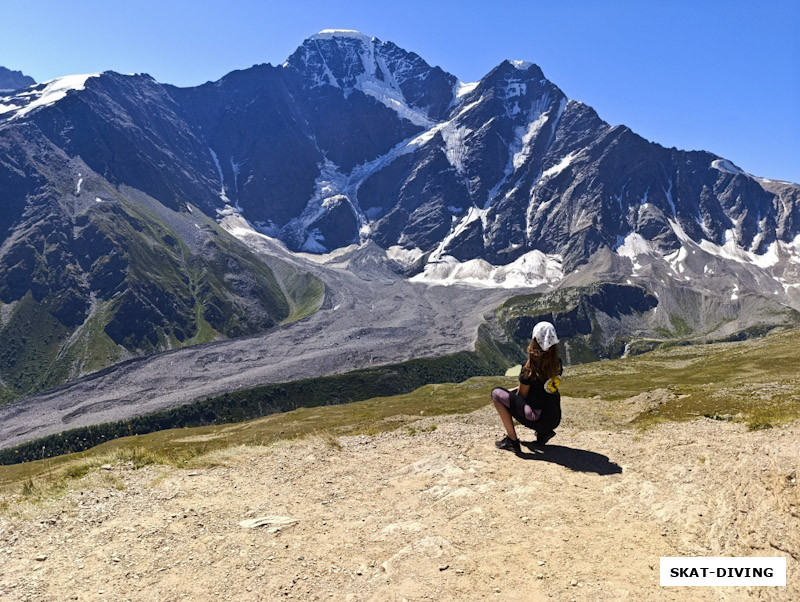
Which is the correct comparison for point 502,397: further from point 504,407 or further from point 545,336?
point 545,336

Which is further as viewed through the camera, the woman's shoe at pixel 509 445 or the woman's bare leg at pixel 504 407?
the woman's shoe at pixel 509 445

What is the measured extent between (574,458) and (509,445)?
224cm

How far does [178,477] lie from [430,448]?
373 inches

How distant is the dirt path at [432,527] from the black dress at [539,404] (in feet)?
4.23

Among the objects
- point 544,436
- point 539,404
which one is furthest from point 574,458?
point 539,404

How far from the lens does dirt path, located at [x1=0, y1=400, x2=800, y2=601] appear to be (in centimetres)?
933

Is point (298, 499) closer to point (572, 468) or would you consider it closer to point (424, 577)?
point (424, 577)

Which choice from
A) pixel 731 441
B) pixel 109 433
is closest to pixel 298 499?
pixel 731 441

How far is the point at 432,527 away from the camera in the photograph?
11.6 m

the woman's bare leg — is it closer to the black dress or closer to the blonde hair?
the black dress

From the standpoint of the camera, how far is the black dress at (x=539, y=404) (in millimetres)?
15806

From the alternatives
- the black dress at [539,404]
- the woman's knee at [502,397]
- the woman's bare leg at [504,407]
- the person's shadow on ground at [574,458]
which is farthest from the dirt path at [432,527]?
the woman's knee at [502,397]

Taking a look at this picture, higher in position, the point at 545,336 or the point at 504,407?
the point at 545,336

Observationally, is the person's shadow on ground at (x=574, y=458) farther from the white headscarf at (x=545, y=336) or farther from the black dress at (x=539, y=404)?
the white headscarf at (x=545, y=336)
